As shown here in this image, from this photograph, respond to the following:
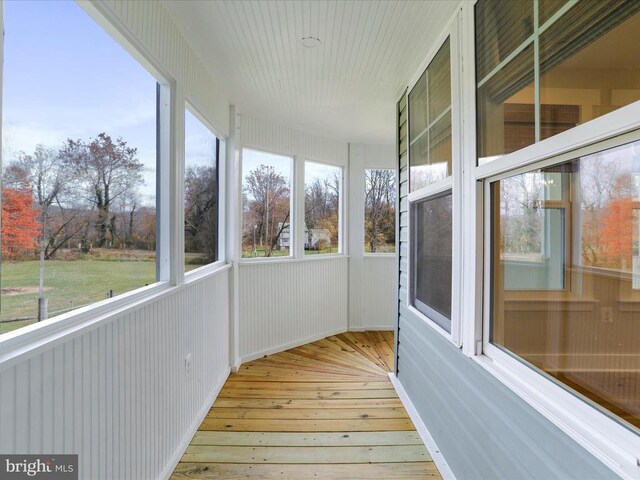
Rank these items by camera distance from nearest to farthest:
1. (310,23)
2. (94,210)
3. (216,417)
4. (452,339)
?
(94,210) → (452,339) → (310,23) → (216,417)

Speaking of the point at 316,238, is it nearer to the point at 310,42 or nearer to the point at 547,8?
the point at 310,42

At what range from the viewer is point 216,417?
2.50m

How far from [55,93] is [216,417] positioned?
2254 millimetres

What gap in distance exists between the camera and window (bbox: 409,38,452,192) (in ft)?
6.54

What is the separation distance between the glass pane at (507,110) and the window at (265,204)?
8.18 feet

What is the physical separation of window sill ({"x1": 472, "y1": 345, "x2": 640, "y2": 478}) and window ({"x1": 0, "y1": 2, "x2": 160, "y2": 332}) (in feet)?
5.32

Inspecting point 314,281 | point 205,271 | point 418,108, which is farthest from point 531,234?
point 314,281

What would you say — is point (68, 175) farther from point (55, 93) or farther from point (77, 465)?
point (77, 465)

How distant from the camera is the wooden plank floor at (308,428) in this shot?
198cm

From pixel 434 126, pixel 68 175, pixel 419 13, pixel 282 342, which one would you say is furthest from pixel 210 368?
pixel 419 13

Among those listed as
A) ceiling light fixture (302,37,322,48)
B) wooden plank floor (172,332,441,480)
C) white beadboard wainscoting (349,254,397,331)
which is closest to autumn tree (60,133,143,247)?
ceiling light fixture (302,37,322,48)

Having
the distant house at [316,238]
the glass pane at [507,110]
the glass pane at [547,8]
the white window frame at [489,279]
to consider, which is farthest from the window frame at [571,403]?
the distant house at [316,238]

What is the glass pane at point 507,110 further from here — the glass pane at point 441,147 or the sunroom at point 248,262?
the glass pane at point 441,147

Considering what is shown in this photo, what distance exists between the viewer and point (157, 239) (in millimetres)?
1901
